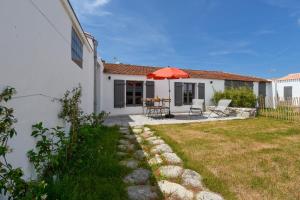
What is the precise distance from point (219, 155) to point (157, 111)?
8267 millimetres

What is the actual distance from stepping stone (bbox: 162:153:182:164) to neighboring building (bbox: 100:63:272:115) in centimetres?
866

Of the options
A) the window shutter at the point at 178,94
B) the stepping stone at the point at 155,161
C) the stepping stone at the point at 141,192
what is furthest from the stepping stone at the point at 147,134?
the window shutter at the point at 178,94

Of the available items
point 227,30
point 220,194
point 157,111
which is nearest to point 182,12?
point 157,111

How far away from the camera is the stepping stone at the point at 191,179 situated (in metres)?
3.16

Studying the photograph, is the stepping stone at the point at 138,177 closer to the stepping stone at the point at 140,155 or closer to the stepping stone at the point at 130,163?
the stepping stone at the point at 130,163

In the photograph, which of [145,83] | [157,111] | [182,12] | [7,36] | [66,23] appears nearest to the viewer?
[7,36]

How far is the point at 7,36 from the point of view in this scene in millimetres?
1978

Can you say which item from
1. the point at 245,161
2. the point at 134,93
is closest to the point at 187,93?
the point at 134,93

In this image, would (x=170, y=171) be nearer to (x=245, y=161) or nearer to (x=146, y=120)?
(x=245, y=161)

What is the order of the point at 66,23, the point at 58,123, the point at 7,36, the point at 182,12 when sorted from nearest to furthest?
the point at 7,36
the point at 58,123
the point at 66,23
the point at 182,12

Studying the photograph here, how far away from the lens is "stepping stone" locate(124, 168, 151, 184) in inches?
128

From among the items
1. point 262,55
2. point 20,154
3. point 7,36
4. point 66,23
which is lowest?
point 20,154

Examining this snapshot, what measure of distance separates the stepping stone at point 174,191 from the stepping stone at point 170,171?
30 centimetres

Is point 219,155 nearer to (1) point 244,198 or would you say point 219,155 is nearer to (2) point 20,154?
(1) point 244,198
